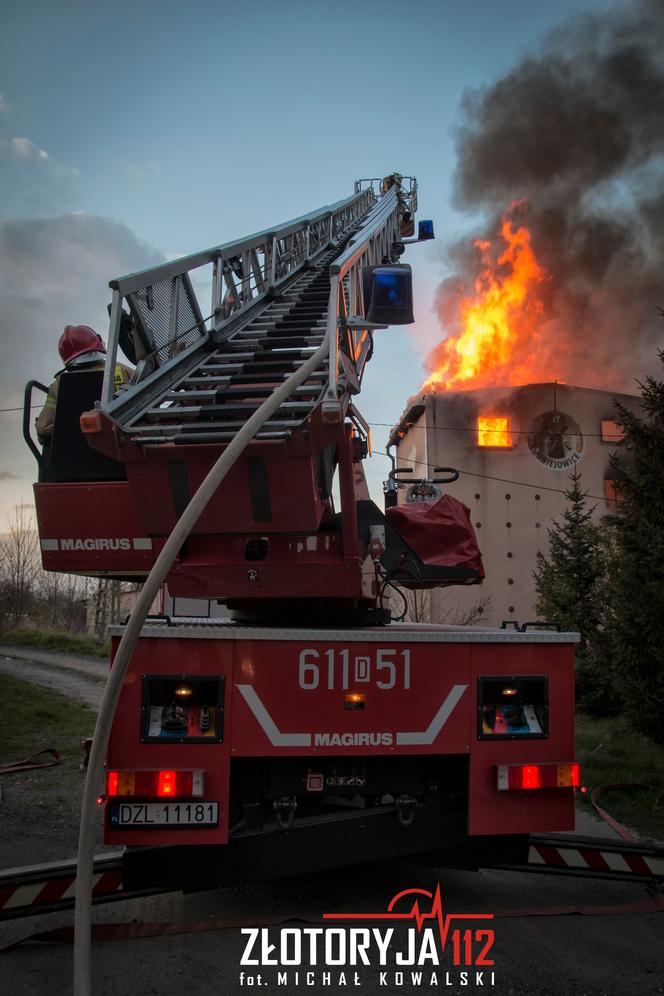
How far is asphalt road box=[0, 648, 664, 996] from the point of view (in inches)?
145

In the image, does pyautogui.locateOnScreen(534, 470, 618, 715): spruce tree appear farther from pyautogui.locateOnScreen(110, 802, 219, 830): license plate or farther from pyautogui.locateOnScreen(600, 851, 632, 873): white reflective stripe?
pyautogui.locateOnScreen(110, 802, 219, 830): license plate

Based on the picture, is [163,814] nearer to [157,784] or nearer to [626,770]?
[157,784]

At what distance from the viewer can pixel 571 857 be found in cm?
481

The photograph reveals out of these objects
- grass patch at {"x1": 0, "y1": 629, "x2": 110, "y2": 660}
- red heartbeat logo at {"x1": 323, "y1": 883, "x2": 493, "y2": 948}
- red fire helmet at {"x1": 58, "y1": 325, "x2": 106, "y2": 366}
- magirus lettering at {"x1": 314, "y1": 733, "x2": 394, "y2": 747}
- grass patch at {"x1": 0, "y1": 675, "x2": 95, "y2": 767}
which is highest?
red fire helmet at {"x1": 58, "y1": 325, "x2": 106, "y2": 366}

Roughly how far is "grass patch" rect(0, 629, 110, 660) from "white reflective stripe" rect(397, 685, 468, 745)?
21.9m

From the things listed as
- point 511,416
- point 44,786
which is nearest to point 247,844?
point 44,786

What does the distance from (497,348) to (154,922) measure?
3204 centimetres

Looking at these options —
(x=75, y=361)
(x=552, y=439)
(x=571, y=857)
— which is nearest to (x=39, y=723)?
(x=75, y=361)

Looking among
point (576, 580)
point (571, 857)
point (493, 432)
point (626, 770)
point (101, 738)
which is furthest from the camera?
point (493, 432)

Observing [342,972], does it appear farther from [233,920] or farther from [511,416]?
[511,416]

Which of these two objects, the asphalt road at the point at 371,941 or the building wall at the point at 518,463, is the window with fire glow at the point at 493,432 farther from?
the asphalt road at the point at 371,941

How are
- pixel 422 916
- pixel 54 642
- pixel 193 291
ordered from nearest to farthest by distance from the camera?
pixel 422 916, pixel 193 291, pixel 54 642

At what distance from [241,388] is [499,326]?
3077cm

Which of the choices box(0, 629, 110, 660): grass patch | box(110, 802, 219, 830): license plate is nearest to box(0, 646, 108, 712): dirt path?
box(0, 629, 110, 660): grass patch
